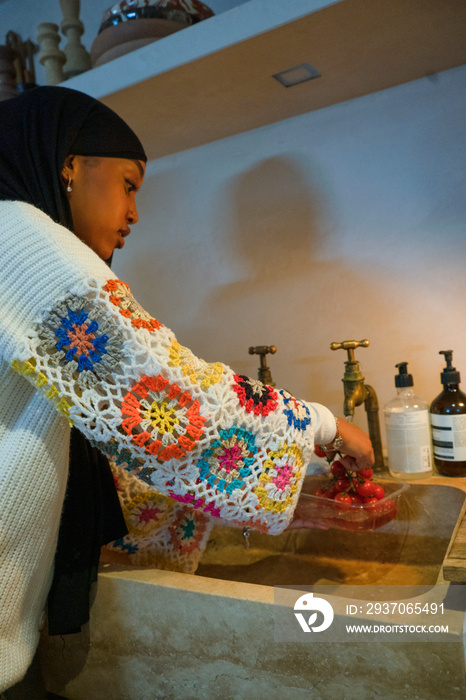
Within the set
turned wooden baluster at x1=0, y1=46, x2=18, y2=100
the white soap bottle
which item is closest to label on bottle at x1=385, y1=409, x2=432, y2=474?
the white soap bottle

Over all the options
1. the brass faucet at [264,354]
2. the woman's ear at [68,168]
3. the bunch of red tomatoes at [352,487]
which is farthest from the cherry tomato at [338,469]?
the woman's ear at [68,168]

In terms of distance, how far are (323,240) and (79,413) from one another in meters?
0.77

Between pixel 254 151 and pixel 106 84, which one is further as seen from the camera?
pixel 254 151

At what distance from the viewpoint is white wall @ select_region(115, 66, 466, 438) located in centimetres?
104

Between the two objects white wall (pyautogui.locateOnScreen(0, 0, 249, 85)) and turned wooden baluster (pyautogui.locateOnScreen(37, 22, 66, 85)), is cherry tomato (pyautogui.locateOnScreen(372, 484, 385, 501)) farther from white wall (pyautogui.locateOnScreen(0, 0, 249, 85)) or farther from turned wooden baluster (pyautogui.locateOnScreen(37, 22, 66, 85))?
white wall (pyautogui.locateOnScreen(0, 0, 249, 85))

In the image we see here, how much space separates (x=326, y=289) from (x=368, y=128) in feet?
1.15

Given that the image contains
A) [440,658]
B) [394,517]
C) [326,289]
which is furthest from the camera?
[326,289]

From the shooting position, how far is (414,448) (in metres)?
0.94

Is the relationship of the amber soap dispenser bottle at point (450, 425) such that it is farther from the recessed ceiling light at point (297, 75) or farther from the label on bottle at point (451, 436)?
the recessed ceiling light at point (297, 75)

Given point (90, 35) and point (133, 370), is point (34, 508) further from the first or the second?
point (90, 35)

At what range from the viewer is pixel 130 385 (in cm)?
58

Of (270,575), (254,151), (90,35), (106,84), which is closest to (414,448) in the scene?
(270,575)

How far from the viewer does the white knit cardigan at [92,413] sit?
57cm

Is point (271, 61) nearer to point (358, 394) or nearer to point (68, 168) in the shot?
point (68, 168)
